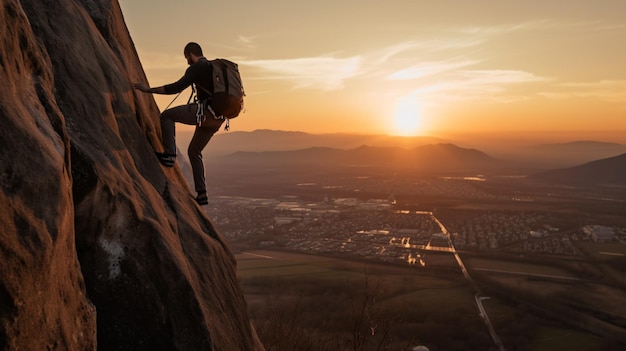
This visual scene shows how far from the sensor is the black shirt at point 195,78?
775 centimetres

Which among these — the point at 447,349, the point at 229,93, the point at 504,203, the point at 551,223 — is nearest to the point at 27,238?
the point at 229,93

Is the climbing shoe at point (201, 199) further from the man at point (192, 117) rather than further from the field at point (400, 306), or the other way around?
the field at point (400, 306)

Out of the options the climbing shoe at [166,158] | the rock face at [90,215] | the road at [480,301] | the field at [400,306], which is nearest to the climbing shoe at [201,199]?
the rock face at [90,215]

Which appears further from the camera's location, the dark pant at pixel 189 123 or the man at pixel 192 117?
the dark pant at pixel 189 123

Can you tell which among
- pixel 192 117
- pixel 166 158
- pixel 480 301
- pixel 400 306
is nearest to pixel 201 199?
pixel 166 158

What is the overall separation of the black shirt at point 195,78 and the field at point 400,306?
28.9 meters

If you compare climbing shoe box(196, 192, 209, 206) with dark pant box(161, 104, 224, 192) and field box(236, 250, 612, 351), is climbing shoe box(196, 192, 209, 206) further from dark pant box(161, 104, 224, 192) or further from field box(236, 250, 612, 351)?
field box(236, 250, 612, 351)

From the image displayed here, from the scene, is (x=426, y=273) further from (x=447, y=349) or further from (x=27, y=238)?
(x=27, y=238)

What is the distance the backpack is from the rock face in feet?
4.96

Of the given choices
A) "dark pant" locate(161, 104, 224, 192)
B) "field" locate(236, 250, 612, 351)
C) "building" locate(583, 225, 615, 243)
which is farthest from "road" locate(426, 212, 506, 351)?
"dark pant" locate(161, 104, 224, 192)

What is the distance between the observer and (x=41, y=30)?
6207mm

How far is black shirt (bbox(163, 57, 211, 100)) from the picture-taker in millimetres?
7746

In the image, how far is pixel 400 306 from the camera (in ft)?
181

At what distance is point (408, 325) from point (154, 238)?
49752mm
